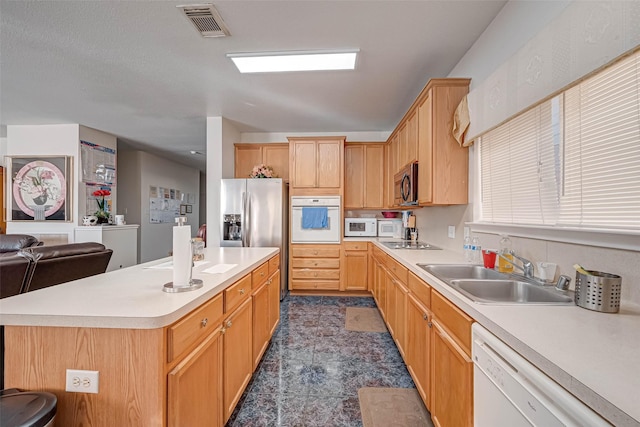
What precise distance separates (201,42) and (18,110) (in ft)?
11.3

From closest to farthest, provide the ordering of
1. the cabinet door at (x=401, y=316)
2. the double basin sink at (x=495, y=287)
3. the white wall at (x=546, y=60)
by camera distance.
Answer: the white wall at (x=546, y=60) → the double basin sink at (x=495, y=287) → the cabinet door at (x=401, y=316)

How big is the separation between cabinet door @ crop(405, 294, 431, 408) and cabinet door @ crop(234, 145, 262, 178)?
11.2ft

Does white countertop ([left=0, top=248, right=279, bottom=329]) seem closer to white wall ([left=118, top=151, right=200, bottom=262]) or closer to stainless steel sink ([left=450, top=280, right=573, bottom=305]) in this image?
stainless steel sink ([left=450, top=280, right=573, bottom=305])

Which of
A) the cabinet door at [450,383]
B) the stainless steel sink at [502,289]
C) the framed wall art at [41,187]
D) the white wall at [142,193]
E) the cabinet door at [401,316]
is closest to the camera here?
the cabinet door at [450,383]

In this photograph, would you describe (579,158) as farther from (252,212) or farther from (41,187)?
(41,187)

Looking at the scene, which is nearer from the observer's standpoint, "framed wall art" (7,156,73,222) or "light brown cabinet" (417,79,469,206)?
"light brown cabinet" (417,79,469,206)

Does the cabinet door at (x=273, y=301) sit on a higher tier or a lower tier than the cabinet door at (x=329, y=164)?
lower

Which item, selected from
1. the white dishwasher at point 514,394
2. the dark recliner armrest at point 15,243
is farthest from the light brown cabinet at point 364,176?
the dark recliner armrest at point 15,243

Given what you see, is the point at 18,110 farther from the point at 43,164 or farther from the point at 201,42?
the point at 201,42

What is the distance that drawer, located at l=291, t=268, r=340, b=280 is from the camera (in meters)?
3.98

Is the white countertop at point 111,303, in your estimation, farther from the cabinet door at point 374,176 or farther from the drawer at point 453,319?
the cabinet door at point 374,176

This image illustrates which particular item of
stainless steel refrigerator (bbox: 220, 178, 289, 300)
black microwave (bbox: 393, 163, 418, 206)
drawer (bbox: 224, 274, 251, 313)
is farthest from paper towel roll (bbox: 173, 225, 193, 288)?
stainless steel refrigerator (bbox: 220, 178, 289, 300)

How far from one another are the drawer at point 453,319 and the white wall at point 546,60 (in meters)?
0.59

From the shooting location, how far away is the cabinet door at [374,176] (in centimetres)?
429
